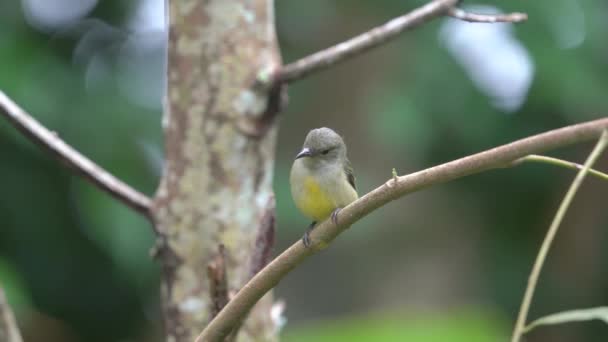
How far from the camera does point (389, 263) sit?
692cm

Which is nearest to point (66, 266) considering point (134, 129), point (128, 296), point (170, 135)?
point (128, 296)

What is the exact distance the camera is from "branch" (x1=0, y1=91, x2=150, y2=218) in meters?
2.99

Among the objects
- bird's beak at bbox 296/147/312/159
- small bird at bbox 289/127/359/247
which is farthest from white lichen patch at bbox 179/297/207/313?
bird's beak at bbox 296/147/312/159

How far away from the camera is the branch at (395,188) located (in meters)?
1.48

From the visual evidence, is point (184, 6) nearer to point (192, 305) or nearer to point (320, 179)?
point (320, 179)

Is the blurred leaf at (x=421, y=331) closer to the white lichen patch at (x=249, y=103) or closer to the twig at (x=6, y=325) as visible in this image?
the white lichen patch at (x=249, y=103)

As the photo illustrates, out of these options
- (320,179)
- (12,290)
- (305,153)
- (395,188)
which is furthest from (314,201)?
(12,290)

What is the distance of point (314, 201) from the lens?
133 inches

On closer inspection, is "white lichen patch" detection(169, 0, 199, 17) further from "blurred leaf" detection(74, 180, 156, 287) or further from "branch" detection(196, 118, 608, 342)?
"blurred leaf" detection(74, 180, 156, 287)

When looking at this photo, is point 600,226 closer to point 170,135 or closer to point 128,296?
point 128,296

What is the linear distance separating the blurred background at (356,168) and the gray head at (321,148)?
159cm

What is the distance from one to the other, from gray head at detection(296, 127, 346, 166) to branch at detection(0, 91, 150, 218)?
695 mm

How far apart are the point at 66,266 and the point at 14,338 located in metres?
3.61

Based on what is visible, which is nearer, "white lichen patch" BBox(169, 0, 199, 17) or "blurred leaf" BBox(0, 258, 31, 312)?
"white lichen patch" BBox(169, 0, 199, 17)
